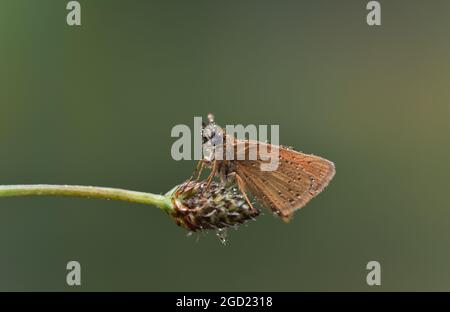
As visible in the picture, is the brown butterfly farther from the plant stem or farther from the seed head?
the plant stem

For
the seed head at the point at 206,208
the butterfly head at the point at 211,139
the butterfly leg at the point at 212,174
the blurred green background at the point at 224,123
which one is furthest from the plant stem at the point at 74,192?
the blurred green background at the point at 224,123

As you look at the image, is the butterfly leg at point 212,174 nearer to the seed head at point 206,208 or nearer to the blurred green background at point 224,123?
the seed head at point 206,208

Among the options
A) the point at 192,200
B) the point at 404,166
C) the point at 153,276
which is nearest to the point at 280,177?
the point at 192,200

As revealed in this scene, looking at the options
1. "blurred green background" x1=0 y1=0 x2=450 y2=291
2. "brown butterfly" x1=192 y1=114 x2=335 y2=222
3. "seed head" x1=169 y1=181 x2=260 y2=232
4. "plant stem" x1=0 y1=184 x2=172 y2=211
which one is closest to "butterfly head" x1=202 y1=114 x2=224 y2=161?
"brown butterfly" x1=192 y1=114 x2=335 y2=222

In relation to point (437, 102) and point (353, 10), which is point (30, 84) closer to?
point (353, 10)

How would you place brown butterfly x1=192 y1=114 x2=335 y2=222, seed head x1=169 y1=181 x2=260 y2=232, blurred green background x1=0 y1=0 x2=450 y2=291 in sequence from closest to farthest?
seed head x1=169 y1=181 x2=260 y2=232, brown butterfly x1=192 y1=114 x2=335 y2=222, blurred green background x1=0 y1=0 x2=450 y2=291
